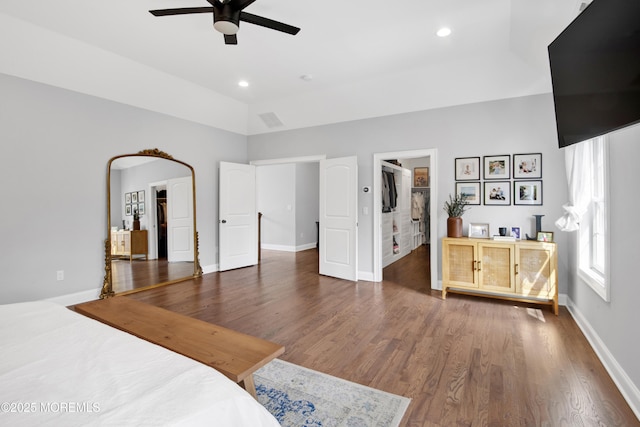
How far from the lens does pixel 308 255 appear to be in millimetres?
7527

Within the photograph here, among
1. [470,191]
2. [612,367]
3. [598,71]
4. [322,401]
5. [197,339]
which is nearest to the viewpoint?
[598,71]

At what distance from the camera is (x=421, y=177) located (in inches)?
351

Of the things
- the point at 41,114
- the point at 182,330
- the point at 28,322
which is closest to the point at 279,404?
the point at 182,330

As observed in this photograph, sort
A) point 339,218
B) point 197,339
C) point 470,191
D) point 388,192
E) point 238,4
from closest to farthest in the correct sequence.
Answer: point 197,339
point 238,4
point 470,191
point 339,218
point 388,192

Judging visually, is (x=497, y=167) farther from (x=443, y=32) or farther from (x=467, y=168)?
(x=443, y=32)

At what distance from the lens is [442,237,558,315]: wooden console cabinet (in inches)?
138

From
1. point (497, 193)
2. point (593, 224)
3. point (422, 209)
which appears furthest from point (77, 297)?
point (422, 209)

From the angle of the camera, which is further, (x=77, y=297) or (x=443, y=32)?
(x=77, y=297)

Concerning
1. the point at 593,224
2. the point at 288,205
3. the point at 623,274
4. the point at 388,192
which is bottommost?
the point at 623,274

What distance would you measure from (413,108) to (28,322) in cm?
459

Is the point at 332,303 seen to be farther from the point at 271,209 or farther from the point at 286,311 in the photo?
the point at 271,209

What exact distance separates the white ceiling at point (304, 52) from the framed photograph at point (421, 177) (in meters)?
4.55

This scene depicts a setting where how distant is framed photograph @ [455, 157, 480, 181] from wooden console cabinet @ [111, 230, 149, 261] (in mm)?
4608

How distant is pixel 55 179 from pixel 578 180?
572 centimetres
